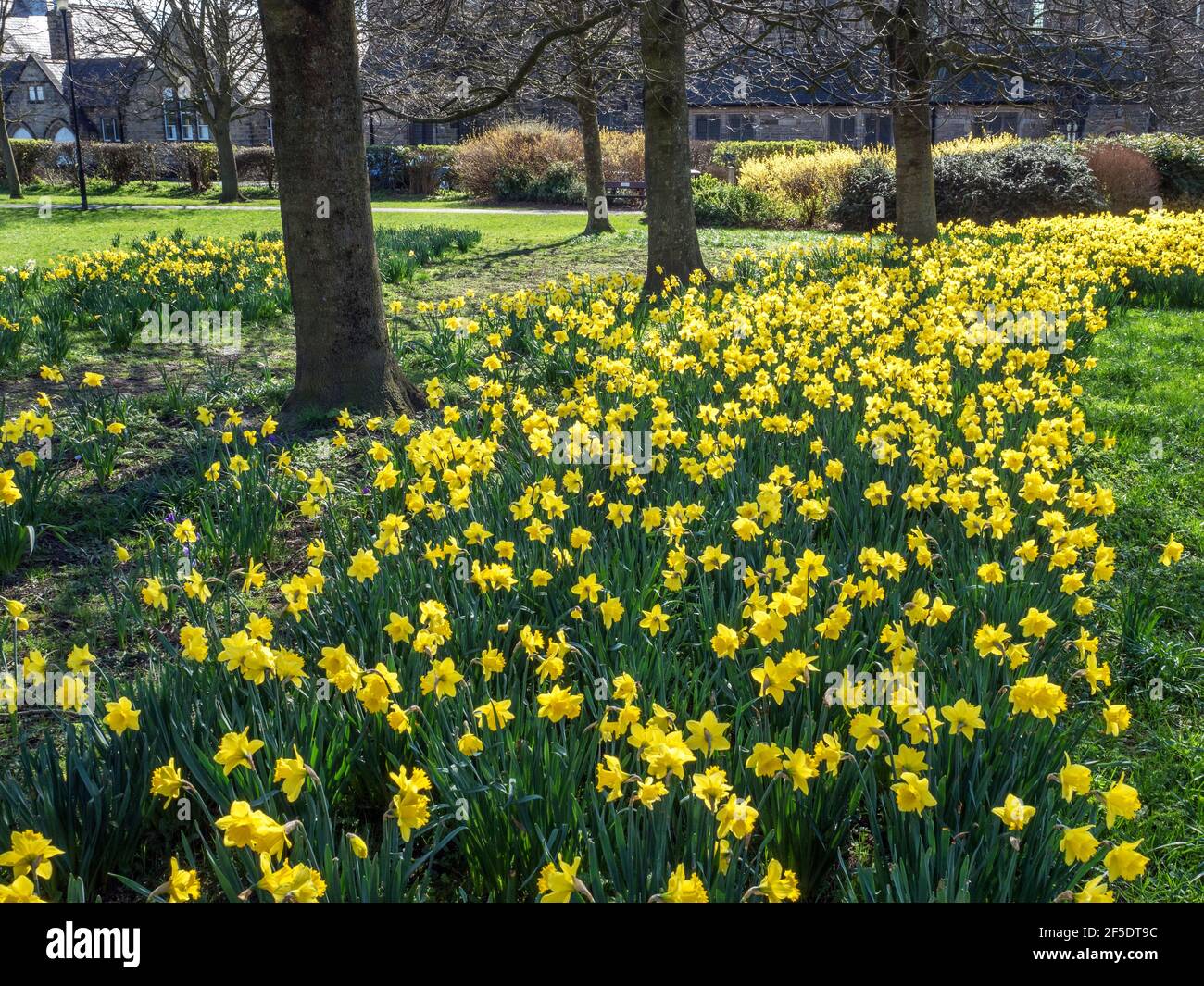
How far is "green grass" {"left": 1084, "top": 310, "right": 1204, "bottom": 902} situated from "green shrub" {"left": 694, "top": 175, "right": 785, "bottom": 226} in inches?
526

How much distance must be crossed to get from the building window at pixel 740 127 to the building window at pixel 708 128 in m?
0.40

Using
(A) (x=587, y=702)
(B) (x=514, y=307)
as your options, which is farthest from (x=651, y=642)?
(B) (x=514, y=307)

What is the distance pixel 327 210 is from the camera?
229 inches

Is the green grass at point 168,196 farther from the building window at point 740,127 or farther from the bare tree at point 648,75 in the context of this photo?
the bare tree at point 648,75

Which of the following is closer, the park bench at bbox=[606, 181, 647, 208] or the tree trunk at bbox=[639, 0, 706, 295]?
the tree trunk at bbox=[639, 0, 706, 295]

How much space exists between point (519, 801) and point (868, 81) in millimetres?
7722

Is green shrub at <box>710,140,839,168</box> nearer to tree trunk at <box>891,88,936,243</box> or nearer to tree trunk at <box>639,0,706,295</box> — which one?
tree trunk at <box>891,88,936,243</box>

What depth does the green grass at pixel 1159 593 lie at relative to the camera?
2.58 meters

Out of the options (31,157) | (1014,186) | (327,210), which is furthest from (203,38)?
(327,210)

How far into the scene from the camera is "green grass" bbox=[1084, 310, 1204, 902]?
2.58 meters

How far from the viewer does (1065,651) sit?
3031mm

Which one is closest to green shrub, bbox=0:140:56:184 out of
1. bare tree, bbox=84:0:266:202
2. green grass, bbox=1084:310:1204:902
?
bare tree, bbox=84:0:266:202

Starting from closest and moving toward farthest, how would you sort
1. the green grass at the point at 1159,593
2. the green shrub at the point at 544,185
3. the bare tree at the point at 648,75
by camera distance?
the green grass at the point at 1159,593
the bare tree at the point at 648,75
the green shrub at the point at 544,185

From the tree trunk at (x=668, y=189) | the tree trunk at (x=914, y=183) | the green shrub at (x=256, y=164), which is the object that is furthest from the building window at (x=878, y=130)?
the tree trunk at (x=668, y=189)
